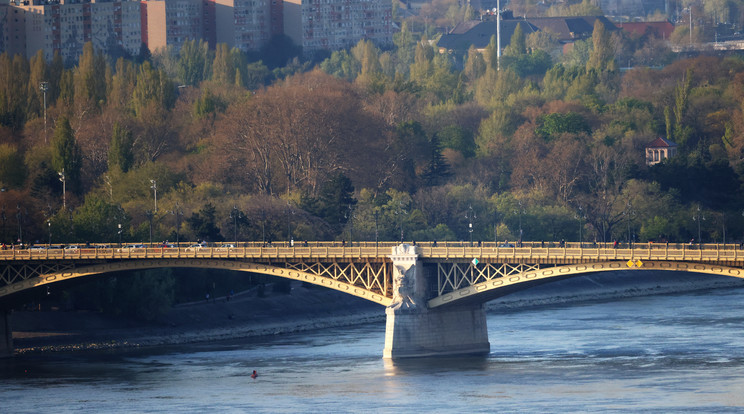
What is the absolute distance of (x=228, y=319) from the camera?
134m

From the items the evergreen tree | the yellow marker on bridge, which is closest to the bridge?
the yellow marker on bridge

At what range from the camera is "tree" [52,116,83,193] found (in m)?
161

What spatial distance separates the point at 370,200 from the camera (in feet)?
559

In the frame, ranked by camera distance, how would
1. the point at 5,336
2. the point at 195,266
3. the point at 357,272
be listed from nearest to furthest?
the point at 357,272, the point at 195,266, the point at 5,336

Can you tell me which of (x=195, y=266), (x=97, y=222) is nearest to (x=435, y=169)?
(x=97, y=222)

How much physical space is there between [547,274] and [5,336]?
3890cm

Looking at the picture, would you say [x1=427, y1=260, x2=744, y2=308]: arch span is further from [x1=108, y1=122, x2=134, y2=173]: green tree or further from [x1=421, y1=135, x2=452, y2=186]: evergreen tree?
[x1=421, y1=135, x2=452, y2=186]: evergreen tree

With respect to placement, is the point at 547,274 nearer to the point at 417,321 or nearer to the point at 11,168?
the point at 417,321

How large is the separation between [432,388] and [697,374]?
14.6m

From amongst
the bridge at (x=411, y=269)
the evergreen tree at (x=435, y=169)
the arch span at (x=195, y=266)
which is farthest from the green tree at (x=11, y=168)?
the bridge at (x=411, y=269)

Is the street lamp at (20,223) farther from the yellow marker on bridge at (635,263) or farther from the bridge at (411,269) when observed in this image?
the yellow marker on bridge at (635,263)

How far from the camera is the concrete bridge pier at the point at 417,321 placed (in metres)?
110

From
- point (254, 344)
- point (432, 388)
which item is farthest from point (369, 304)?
point (432, 388)

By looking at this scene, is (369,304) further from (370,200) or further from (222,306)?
Answer: (370,200)
